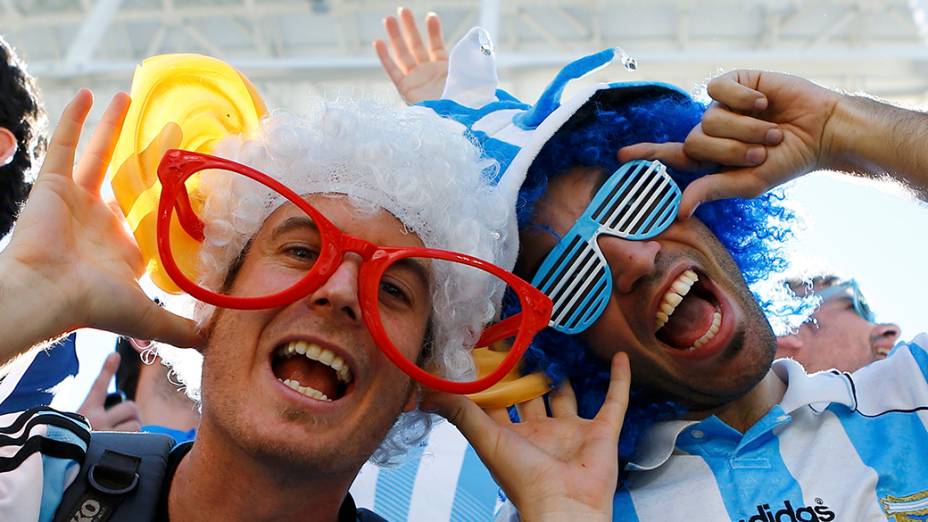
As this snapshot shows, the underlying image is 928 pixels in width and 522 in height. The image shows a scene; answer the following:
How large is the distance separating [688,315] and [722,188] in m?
0.31

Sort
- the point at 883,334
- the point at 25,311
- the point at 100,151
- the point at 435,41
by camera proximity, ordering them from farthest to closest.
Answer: the point at 883,334
the point at 435,41
the point at 100,151
the point at 25,311

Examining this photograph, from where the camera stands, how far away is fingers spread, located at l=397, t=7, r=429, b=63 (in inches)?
144

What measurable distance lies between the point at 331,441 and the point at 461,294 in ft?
1.71

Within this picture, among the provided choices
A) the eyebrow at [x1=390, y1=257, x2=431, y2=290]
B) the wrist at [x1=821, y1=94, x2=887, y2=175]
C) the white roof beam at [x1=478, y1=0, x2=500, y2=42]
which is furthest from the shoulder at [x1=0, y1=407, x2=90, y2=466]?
the white roof beam at [x1=478, y1=0, x2=500, y2=42]

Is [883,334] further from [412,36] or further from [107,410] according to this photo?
[107,410]

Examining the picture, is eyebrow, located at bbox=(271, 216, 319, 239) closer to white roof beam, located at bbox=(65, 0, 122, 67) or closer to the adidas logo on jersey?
the adidas logo on jersey

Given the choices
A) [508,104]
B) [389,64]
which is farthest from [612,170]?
[389,64]

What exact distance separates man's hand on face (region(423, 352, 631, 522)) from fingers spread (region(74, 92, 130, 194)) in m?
0.84

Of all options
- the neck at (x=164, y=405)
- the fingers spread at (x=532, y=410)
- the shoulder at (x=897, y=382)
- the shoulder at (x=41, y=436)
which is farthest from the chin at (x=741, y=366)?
the neck at (x=164, y=405)

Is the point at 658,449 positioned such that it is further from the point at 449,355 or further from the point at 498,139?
the point at 498,139

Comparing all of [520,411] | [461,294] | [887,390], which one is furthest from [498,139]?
[887,390]

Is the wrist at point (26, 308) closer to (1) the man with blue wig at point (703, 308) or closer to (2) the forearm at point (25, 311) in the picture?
(2) the forearm at point (25, 311)

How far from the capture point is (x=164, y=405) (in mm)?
3322

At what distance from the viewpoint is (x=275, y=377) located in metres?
2.01
